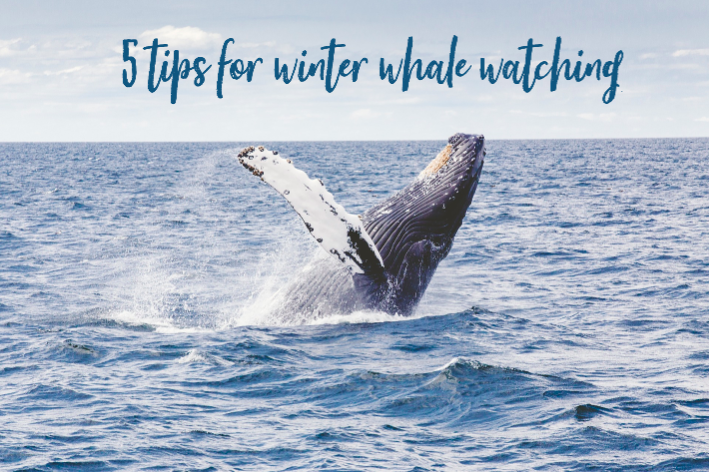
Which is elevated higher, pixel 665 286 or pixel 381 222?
pixel 381 222

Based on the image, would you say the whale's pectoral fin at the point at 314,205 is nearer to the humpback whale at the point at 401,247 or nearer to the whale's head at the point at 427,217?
the humpback whale at the point at 401,247

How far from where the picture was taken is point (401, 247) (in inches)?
365

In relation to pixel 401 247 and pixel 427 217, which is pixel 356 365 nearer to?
pixel 401 247

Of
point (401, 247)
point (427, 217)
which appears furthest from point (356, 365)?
point (427, 217)

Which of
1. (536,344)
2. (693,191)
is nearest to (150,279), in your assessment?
(536,344)

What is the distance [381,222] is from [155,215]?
20.0m

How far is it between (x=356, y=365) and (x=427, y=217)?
1903mm

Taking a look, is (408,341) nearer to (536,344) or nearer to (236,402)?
(536,344)

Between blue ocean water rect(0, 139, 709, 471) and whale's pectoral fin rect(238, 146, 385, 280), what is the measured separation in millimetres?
1333

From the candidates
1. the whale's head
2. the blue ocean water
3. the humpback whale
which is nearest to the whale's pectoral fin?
the humpback whale

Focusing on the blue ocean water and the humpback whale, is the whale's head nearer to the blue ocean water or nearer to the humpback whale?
the humpback whale

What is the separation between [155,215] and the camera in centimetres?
2806

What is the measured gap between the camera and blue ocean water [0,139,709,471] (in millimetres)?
6473

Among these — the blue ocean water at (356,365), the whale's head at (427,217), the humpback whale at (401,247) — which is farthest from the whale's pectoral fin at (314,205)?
the blue ocean water at (356,365)
